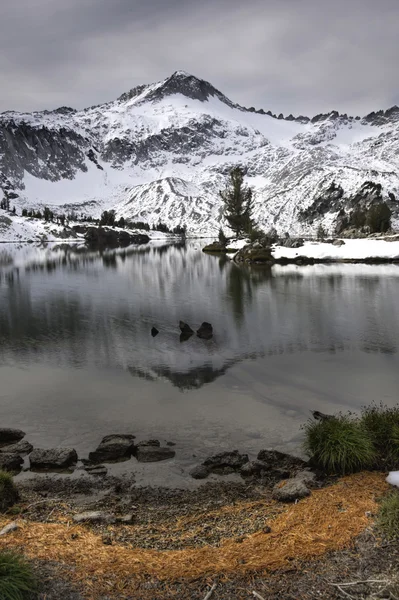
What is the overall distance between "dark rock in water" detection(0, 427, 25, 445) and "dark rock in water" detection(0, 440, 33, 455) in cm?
51

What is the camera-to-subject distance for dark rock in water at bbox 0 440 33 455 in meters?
13.3

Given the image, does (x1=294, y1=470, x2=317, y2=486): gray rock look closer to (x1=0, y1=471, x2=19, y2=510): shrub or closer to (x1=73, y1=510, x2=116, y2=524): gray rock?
(x1=73, y1=510, x2=116, y2=524): gray rock

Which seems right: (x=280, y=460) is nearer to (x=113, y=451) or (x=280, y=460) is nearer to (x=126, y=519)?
(x=113, y=451)

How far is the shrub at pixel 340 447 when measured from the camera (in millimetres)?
11312

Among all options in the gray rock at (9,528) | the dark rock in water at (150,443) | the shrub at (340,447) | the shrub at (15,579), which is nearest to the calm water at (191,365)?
the dark rock in water at (150,443)

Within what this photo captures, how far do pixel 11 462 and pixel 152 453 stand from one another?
12.5ft

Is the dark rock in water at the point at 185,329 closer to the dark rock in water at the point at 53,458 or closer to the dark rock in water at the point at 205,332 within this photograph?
the dark rock in water at the point at 205,332

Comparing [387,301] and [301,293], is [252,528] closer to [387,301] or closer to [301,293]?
[387,301]

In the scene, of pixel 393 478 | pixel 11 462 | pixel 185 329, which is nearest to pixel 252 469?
pixel 393 478

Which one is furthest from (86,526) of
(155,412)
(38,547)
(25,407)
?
(25,407)

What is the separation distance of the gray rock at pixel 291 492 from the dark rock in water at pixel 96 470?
15.1 feet

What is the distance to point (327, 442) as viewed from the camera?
11.9 m

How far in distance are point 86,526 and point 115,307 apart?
28.4m

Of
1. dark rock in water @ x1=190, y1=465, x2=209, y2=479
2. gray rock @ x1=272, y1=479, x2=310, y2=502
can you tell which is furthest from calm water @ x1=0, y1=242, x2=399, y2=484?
gray rock @ x1=272, y1=479, x2=310, y2=502
